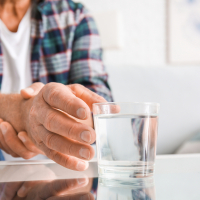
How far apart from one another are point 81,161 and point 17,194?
0.14m

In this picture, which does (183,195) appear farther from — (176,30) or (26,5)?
(176,30)

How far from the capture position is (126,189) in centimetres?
27

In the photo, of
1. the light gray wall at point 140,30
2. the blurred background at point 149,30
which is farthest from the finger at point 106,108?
the light gray wall at point 140,30

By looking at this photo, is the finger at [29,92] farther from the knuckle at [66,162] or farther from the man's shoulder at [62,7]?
the man's shoulder at [62,7]

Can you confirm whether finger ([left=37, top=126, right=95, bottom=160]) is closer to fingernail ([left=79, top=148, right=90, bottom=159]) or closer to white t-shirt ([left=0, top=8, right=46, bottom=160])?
fingernail ([left=79, top=148, right=90, bottom=159])

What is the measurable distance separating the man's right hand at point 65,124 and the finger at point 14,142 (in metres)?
0.14

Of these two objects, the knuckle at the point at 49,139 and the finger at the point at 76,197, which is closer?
the finger at the point at 76,197

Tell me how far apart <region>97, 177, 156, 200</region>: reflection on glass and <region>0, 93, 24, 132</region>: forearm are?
1.15ft

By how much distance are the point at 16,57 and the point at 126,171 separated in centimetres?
97

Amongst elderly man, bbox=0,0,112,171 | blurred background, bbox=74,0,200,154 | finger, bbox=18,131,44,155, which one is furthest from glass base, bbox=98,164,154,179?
blurred background, bbox=74,0,200,154

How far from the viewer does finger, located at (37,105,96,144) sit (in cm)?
33

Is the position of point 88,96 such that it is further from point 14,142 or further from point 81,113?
point 14,142

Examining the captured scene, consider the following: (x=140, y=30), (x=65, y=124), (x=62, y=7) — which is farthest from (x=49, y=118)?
(x=140, y=30)

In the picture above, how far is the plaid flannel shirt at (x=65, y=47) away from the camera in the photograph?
1130 millimetres
